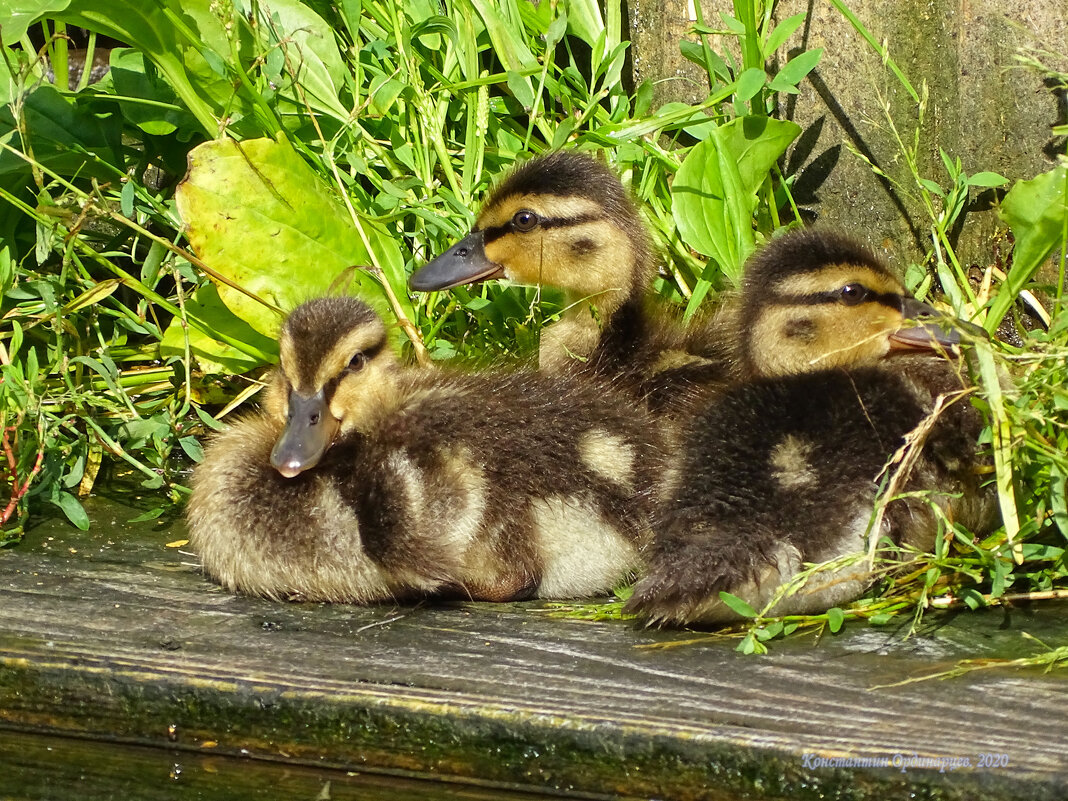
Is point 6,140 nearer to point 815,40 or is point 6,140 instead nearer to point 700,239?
point 700,239

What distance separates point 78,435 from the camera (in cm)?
328

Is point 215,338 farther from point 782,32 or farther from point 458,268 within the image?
point 782,32

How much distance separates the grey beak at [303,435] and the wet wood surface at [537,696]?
0.91 feet

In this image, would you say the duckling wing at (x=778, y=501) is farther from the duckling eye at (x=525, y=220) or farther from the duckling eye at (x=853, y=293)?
the duckling eye at (x=525, y=220)

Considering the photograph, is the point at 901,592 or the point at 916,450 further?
the point at 901,592

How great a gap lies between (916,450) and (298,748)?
1.13 metres

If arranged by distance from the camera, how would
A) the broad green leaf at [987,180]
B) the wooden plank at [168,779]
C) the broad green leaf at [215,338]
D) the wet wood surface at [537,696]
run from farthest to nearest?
the broad green leaf at [215,338]
the broad green leaf at [987,180]
the wooden plank at [168,779]
the wet wood surface at [537,696]

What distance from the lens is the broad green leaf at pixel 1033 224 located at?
2662mm

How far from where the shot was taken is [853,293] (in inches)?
111

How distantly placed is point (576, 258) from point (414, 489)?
38.3 inches

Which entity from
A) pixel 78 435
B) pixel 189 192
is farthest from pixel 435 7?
pixel 78 435

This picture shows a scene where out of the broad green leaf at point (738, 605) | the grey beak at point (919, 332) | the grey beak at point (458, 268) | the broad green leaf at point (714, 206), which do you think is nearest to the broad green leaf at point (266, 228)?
the grey beak at point (458, 268)

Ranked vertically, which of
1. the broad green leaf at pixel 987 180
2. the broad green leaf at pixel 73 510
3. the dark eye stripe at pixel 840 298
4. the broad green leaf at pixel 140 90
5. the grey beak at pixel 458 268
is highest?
the broad green leaf at pixel 140 90

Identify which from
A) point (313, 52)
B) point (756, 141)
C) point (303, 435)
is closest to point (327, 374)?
point (303, 435)
